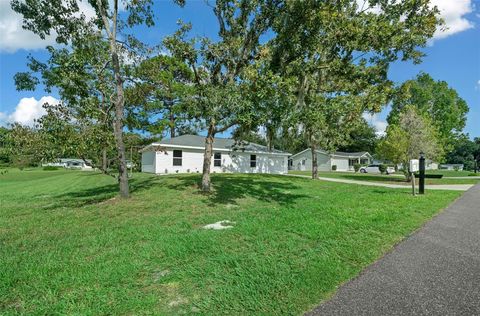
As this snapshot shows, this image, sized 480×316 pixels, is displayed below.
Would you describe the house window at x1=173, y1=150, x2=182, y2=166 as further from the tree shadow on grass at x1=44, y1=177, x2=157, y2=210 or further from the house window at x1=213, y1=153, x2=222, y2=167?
the tree shadow on grass at x1=44, y1=177, x2=157, y2=210

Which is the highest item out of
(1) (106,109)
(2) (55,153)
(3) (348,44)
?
(3) (348,44)

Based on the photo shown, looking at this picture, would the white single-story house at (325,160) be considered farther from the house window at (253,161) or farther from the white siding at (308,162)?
the house window at (253,161)

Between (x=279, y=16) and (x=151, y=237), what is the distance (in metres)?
8.09

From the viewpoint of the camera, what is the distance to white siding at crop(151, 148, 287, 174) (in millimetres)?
22859

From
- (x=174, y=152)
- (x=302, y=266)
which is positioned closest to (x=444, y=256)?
(x=302, y=266)

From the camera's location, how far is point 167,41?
9086 millimetres

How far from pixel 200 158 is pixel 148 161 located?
4895mm

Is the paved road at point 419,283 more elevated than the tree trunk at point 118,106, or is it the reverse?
the tree trunk at point 118,106

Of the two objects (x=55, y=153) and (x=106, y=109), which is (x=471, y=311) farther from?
(x=106, y=109)

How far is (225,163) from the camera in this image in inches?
1025

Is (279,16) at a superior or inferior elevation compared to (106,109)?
superior

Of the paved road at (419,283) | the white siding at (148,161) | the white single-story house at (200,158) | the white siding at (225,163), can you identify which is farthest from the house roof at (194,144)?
the paved road at (419,283)

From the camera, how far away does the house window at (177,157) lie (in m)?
23.3

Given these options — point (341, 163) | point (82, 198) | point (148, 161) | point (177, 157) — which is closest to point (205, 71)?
point (82, 198)
